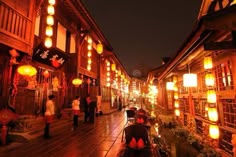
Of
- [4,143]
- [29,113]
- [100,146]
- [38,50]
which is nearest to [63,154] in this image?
[100,146]

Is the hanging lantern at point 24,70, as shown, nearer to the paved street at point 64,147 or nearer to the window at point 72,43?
the paved street at point 64,147

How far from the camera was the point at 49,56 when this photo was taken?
10.2m

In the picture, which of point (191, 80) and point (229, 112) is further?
point (191, 80)

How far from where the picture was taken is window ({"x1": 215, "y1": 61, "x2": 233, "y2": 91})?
19.3ft

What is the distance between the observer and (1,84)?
7766 mm

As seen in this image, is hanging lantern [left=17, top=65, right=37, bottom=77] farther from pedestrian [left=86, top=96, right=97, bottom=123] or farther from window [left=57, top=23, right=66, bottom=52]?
window [left=57, top=23, right=66, bottom=52]

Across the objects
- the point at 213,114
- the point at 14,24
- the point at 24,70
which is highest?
the point at 14,24

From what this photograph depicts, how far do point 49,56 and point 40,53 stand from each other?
837mm

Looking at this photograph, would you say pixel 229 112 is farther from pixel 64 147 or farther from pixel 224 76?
pixel 64 147

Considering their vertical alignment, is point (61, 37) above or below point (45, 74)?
above

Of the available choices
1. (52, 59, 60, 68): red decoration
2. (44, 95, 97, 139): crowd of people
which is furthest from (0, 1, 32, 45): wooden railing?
(44, 95, 97, 139): crowd of people

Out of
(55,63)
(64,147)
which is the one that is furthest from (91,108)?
(64,147)

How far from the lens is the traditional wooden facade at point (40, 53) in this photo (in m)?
7.47

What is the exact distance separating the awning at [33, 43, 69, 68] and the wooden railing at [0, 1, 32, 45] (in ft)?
3.80
